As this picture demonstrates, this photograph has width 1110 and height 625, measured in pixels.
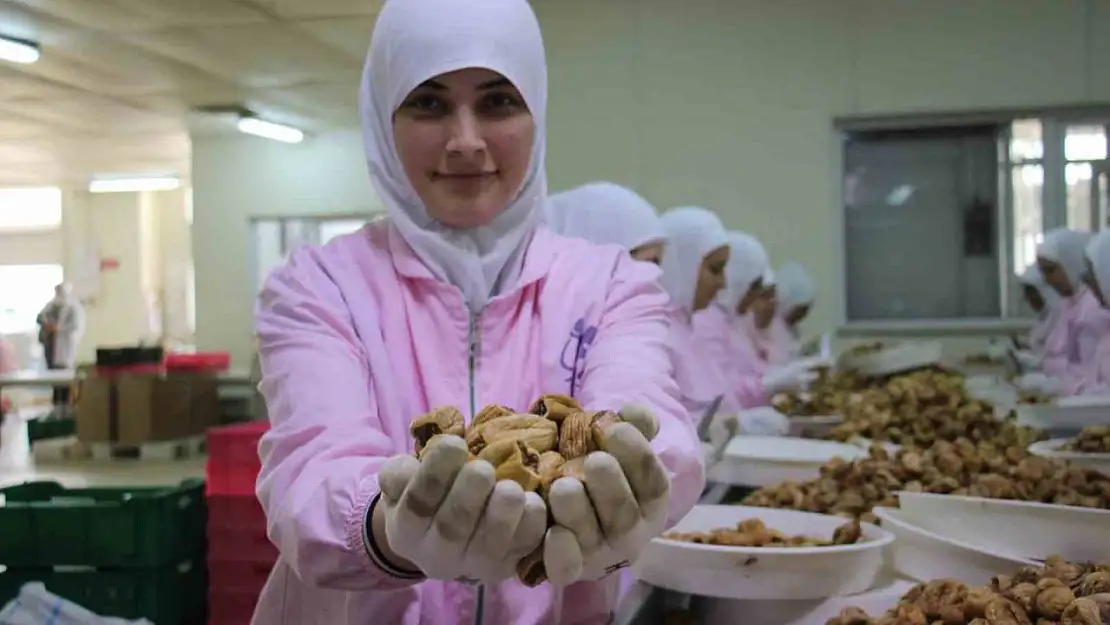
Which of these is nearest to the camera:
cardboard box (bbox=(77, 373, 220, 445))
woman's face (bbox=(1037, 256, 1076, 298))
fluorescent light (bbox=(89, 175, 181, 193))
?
woman's face (bbox=(1037, 256, 1076, 298))

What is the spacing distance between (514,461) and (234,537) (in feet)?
8.23

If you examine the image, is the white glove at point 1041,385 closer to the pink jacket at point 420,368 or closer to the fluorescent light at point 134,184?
the pink jacket at point 420,368

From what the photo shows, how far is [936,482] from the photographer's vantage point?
1613 mm

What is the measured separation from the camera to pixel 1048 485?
1499 millimetres

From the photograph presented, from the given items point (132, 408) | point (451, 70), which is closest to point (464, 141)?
point (451, 70)

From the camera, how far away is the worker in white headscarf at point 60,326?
1150cm

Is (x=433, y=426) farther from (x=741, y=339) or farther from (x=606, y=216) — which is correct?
(x=741, y=339)

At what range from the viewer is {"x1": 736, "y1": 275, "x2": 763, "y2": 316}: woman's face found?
15.8 ft

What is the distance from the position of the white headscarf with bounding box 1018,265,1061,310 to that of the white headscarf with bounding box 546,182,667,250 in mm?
3287

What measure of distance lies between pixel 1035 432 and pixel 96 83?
671 centimetres

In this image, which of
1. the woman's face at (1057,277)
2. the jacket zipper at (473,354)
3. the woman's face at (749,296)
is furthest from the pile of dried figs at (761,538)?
the woman's face at (1057,277)

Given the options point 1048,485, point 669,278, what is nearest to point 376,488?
point 1048,485

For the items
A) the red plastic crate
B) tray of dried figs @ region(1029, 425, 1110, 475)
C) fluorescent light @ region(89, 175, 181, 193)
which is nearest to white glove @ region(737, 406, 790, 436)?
tray of dried figs @ region(1029, 425, 1110, 475)

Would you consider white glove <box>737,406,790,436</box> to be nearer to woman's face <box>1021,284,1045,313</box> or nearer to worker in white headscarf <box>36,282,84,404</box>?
woman's face <box>1021,284,1045,313</box>
